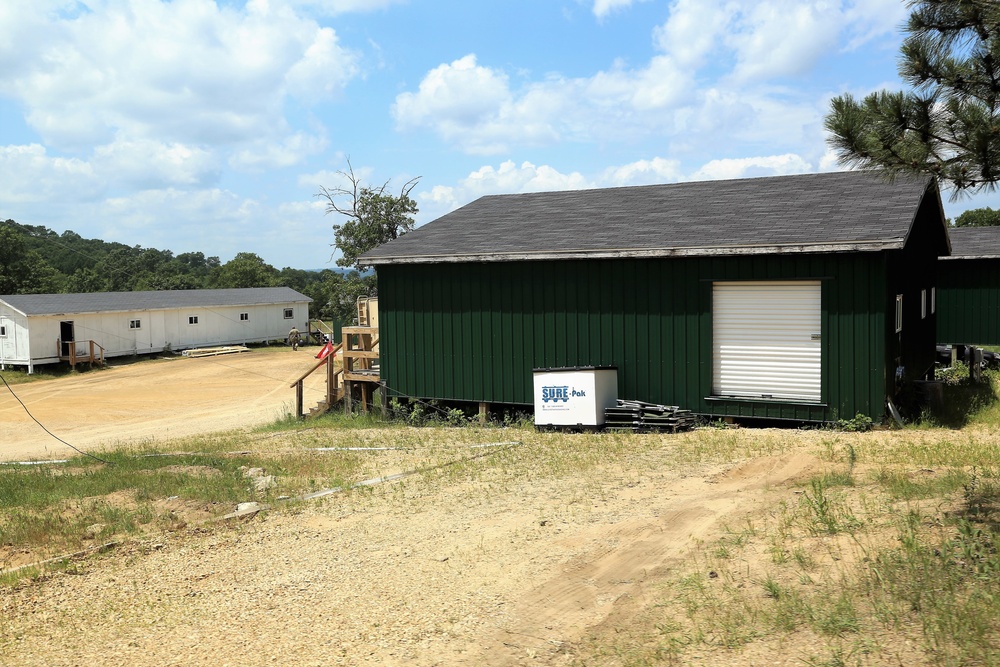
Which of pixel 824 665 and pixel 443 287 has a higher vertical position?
pixel 443 287

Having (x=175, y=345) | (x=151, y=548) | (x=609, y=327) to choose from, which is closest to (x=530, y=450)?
(x=609, y=327)

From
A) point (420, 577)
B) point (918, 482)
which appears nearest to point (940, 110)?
point (918, 482)

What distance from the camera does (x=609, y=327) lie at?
15227 mm

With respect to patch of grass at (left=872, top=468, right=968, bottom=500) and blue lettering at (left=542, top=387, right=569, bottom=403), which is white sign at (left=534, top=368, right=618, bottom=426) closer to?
blue lettering at (left=542, top=387, right=569, bottom=403)

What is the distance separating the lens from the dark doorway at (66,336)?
36.2 metres

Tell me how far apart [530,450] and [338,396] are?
8287 mm

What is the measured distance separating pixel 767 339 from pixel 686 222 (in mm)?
2917

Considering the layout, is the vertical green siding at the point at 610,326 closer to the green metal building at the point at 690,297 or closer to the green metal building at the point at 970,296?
the green metal building at the point at 690,297

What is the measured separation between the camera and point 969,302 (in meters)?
24.5

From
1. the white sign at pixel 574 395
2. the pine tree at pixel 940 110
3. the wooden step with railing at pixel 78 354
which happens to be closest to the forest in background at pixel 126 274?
the wooden step with railing at pixel 78 354

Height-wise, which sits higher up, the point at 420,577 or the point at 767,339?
the point at 767,339

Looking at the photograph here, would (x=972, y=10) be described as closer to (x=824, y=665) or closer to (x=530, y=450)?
(x=824, y=665)

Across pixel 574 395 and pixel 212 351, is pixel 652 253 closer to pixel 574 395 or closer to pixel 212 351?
pixel 574 395

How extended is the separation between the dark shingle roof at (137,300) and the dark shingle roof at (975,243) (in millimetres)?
33558
